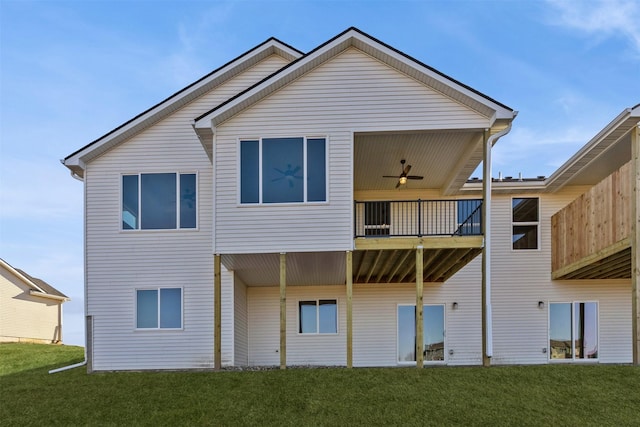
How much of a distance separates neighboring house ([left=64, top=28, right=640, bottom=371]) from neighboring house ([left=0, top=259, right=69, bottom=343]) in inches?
574

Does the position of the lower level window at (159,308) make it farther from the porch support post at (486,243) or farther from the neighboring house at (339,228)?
the porch support post at (486,243)

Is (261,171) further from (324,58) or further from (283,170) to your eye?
(324,58)

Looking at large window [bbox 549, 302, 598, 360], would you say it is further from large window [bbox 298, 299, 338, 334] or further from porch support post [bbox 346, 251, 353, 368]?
porch support post [bbox 346, 251, 353, 368]

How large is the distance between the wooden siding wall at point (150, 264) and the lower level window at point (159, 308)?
0.17 metres

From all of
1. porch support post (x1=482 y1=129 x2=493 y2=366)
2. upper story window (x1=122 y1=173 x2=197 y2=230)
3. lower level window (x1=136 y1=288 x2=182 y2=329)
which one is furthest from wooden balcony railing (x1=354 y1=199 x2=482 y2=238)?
lower level window (x1=136 y1=288 x2=182 y2=329)

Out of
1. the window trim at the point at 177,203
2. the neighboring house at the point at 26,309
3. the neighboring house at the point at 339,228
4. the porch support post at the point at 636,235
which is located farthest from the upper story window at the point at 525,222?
the neighboring house at the point at 26,309

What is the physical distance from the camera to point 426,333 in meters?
14.9

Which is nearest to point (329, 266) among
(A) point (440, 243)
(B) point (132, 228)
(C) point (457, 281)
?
(A) point (440, 243)

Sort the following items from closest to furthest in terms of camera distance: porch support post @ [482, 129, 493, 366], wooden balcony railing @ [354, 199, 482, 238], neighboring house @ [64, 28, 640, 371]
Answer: porch support post @ [482, 129, 493, 366] → neighboring house @ [64, 28, 640, 371] → wooden balcony railing @ [354, 199, 482, 238]

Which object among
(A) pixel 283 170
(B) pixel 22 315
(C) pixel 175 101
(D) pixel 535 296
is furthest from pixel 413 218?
(B) pixel 22 315

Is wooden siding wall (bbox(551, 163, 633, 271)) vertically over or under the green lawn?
over

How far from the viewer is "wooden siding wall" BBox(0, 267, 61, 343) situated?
24328 millimetres

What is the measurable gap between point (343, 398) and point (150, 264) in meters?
7.09

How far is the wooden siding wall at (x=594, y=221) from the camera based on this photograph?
11336mm
